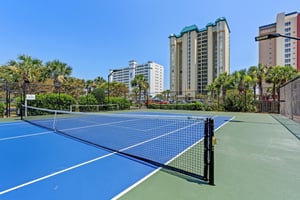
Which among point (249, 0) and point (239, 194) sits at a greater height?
point (249, 0)

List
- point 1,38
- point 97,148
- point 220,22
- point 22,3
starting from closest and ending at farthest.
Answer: point 97,148 < point 22,3 < point 1,38 < point 220,22

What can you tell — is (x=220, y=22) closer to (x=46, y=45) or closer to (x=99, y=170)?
(x=46, y=45)

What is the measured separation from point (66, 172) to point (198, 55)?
80042 millimetres

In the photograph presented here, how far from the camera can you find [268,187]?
2.84m

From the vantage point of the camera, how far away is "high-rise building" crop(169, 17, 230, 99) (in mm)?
71250

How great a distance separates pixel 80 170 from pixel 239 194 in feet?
8.92

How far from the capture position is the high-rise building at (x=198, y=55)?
2805 inches

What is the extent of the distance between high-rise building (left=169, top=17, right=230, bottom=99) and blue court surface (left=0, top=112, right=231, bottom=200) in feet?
225

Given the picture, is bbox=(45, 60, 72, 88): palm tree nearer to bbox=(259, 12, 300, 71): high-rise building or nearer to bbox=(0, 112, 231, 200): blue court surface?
bbox=(0, 112, 231, 200): blue court surface

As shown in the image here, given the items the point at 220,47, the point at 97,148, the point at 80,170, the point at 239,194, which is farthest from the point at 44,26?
the point at 220,47

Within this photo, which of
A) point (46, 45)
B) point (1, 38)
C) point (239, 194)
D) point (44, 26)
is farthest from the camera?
point (46, 45)

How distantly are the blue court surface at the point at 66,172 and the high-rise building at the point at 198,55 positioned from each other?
68.7 meters

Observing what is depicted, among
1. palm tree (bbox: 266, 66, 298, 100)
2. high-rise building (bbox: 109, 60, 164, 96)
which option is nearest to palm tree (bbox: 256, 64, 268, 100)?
palm tree (bbox: 266, 66, 298, 100)

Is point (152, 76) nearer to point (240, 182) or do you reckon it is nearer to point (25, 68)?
point (25, 68)
